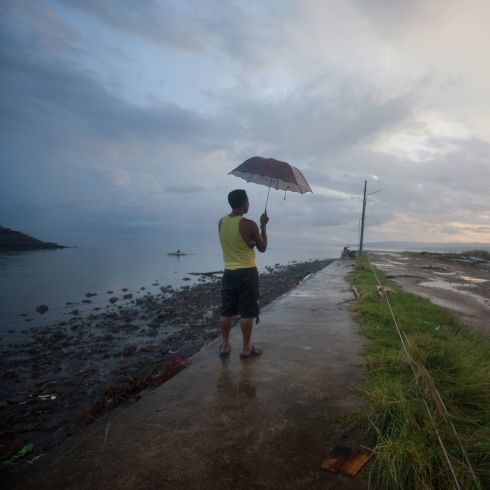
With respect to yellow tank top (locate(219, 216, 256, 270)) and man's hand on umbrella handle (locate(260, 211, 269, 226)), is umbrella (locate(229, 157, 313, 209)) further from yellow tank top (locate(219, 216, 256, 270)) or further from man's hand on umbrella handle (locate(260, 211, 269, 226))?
yellow tank top (locate(219, 216, 256, 270))

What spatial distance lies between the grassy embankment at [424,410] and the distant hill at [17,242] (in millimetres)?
58070

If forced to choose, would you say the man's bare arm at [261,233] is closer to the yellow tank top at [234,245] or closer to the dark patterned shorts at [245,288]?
the yellow tank top at [234,245]

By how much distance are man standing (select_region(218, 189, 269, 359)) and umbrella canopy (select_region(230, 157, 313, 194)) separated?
80 centimetres

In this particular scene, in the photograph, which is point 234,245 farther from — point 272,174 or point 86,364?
point 86,364

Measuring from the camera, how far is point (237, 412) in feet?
9.62

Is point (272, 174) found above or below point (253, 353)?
above

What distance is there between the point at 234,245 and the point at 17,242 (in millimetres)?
62444

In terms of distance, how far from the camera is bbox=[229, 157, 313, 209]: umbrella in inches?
188

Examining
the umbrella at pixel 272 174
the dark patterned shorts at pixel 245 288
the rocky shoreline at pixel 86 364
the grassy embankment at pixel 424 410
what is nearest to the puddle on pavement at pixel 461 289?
the grassy embankment at pixel 424 410

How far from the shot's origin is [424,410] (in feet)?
8.50

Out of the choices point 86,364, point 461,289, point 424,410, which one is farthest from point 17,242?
point 424,410

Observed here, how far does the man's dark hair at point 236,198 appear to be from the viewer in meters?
4.11

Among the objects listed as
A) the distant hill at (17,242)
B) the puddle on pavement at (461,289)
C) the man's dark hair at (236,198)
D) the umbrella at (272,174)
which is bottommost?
the distant hill at (17,242)

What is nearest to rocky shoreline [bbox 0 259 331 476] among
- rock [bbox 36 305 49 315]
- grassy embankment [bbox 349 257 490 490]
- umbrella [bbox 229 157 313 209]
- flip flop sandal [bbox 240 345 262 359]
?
flip flop sandal [bbox 240 345 262 359]
